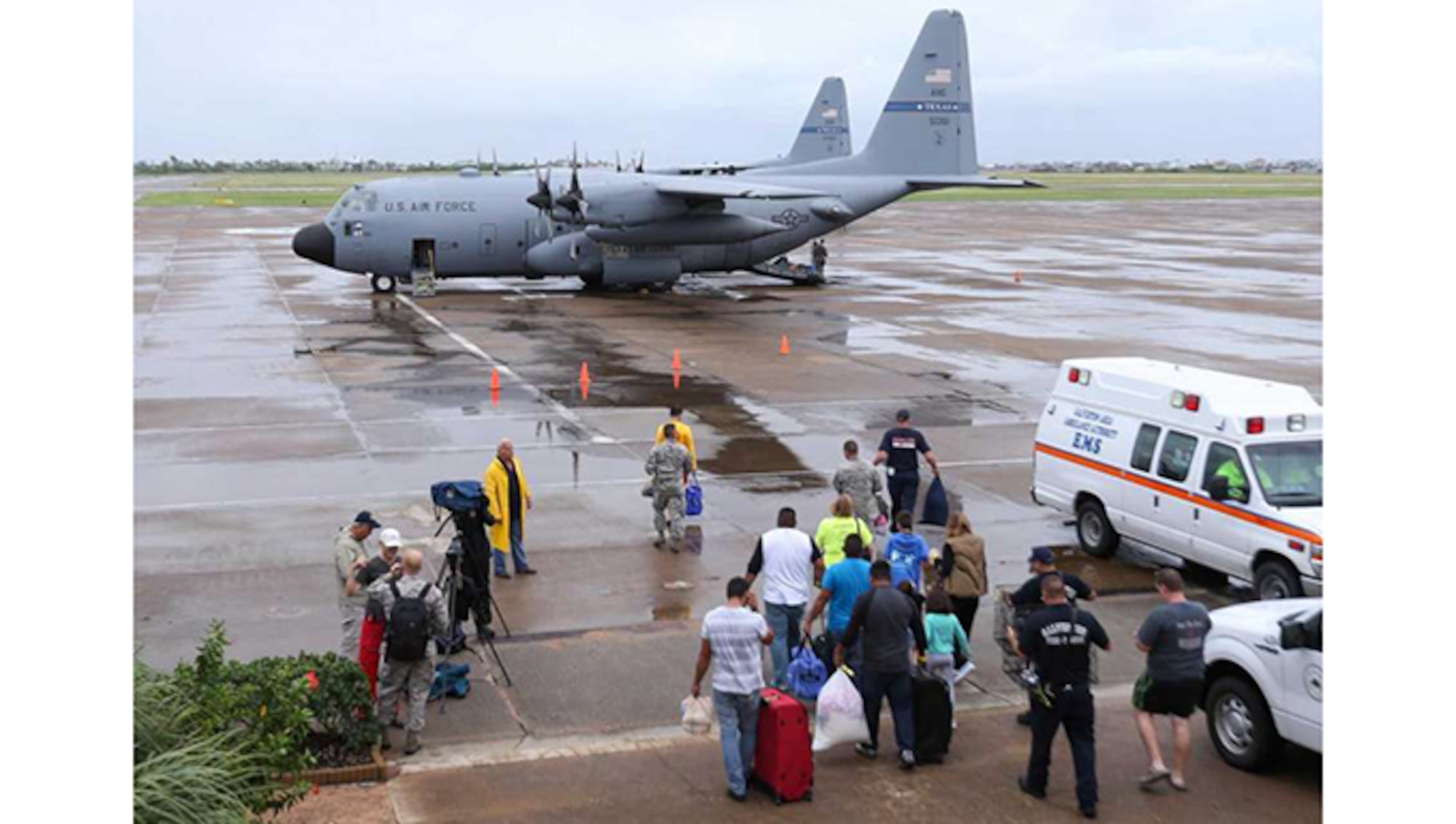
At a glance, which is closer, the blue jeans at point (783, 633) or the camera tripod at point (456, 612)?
the blue jeans at point (783, 633)

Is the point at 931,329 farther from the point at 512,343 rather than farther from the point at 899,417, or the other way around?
the point at 899,417

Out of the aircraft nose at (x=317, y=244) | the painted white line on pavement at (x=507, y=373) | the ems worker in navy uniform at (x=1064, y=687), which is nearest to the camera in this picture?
the ems worker in navy uniform at (x=1064, y=687)

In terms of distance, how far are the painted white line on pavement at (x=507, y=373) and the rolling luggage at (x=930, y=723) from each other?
11.1m

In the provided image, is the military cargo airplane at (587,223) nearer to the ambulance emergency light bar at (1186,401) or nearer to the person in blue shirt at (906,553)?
the ambulance emergency light bar at (1186,401)

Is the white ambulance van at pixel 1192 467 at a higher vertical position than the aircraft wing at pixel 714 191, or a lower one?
lower

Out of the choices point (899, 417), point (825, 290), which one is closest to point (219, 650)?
point (899, 417)

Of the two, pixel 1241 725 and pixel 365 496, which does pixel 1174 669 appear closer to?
pixel 1241 725

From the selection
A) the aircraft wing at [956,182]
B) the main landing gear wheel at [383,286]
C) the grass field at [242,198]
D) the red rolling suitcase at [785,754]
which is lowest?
the red rolling suitcase at [785,754]

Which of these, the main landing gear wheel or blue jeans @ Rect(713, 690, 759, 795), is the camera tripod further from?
the main landing gear wheel

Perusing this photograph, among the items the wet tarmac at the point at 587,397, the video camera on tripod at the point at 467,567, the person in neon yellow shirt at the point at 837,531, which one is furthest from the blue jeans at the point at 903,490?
the video camera on tripod at the point at 467,567

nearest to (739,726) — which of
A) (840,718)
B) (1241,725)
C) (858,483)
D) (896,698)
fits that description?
(840,718)

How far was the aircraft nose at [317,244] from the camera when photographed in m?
37.3

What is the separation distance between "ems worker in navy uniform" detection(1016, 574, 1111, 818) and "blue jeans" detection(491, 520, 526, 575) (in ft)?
20.3

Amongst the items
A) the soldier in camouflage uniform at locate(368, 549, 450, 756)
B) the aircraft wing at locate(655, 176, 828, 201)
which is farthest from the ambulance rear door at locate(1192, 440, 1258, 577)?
the aircraft wing at locate(655, 176, 828, 201)
